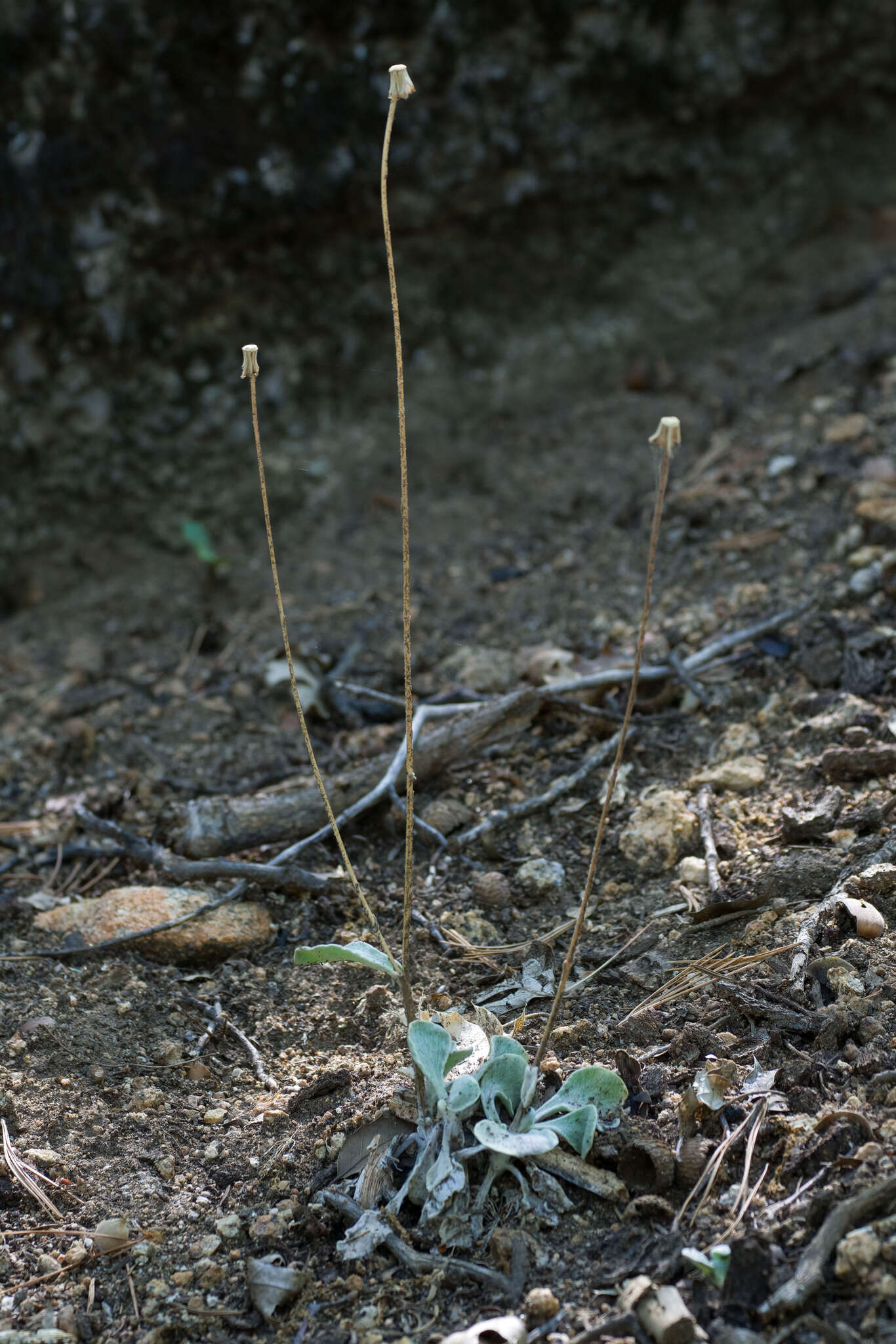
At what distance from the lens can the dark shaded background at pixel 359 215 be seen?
10.4 ft

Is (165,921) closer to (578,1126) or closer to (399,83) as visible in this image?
(578,1126)

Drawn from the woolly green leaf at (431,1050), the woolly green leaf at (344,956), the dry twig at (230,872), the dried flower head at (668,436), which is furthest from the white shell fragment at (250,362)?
the dry twig at (230,872)

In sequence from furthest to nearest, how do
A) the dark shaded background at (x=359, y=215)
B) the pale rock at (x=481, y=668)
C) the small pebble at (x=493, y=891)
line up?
1. the dark shaded background at (x=359, y=215)
2. the pale rock at (x=481, y=668)
3. the small pebble at (x=493, y=891)

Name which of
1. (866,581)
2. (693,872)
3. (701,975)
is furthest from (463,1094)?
(866,581)

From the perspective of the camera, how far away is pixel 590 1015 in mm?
1661

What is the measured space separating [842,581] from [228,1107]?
1.85 m

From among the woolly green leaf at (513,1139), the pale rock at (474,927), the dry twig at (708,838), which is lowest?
the pale rock at (474,927)

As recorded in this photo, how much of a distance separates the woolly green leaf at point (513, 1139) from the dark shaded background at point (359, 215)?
8.16 ft

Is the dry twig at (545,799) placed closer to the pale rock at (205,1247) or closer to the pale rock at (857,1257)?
the pale rock at (205,1247)

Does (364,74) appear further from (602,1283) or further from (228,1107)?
(602,1283)

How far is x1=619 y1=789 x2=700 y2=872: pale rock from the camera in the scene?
1.99m

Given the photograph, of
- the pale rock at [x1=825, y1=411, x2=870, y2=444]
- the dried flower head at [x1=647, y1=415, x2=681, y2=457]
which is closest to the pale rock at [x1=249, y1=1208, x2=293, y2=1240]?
the dried flower head at [x1=647, y1=415, x2=681, y2=457]

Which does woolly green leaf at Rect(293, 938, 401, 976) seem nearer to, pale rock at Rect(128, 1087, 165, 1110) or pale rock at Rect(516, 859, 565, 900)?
pale rock at Rect(128, 1087, 165, 1110)

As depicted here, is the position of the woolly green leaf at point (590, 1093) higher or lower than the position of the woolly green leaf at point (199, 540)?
lower
